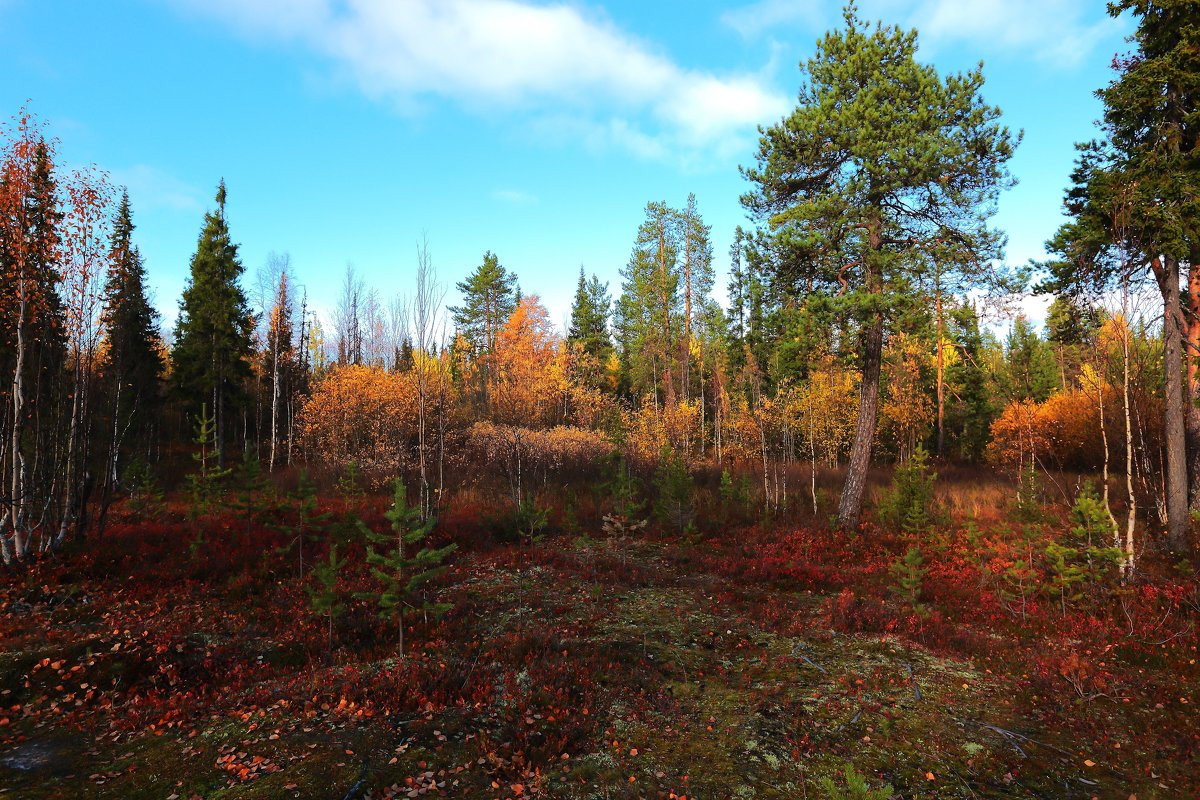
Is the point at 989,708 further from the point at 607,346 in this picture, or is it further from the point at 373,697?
the point at 607,346

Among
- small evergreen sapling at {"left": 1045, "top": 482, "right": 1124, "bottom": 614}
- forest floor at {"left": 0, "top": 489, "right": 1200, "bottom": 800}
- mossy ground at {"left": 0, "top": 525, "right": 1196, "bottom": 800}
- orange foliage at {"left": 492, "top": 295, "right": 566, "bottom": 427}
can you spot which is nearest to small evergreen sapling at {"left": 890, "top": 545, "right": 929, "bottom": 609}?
forest floor at {"left": 0, "top": 489, "right": 1200, "bottom": 800}

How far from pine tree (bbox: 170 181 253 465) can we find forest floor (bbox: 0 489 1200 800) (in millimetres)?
21412

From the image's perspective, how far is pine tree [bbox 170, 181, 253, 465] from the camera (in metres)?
28.8

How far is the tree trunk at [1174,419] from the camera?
1083 centimetres

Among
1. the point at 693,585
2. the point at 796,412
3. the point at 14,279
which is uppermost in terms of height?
the point at 14,279

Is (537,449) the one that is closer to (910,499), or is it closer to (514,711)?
(910,499)

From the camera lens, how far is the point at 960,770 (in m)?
5.05

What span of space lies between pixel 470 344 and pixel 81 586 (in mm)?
41355

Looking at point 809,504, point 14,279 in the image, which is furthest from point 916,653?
point 14,279

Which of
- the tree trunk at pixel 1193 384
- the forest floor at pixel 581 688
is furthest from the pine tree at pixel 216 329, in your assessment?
the tree trunk at pixel 1193 384

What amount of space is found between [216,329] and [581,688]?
31258mm

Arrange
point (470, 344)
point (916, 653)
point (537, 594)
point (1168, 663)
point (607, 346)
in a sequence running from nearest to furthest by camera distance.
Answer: point (1168, 663) → point (916, 653) → point (537, 594) → point (470, 344) → point (607, 346)

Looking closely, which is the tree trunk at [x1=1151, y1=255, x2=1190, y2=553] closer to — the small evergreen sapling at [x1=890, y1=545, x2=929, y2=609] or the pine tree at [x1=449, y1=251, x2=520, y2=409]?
the small evergreen sapling at [x1=890, y1=545, x2=929, y2=609]

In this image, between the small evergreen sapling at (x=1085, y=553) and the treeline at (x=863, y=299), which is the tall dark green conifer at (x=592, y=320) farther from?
the small evergreen sapling at (x=1085, y=553)
